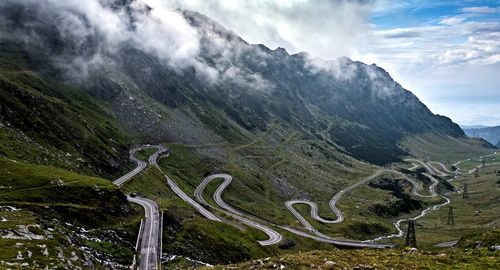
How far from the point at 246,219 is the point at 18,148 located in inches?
3789

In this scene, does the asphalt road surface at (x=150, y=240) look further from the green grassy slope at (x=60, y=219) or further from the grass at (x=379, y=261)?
the grass at (x=379, y=261)

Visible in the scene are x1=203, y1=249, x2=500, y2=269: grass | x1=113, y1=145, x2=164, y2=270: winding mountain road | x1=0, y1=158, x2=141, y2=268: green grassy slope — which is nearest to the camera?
x1=203, y1=249, x2=500, y2=269: grass

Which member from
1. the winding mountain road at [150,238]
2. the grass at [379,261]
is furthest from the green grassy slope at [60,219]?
the grass at [379,261]

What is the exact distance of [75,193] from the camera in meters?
107

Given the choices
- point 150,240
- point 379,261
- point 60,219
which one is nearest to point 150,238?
point 150,240

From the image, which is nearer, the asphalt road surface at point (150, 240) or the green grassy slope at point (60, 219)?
the green grassy slope at point (60, 219)

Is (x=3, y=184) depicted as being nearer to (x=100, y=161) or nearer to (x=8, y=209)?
(x=8, y=209)

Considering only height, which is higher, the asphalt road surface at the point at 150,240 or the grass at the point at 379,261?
the grass at the point at 379,261

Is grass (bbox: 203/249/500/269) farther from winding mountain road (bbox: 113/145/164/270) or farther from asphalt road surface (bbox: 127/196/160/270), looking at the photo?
winding mountain road (bbox: 113/145/164/270)

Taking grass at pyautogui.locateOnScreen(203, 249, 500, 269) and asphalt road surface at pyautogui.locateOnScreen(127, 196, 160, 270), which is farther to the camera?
asphalt road surface at pyautogui.locateOnScreen(127, 196, 160, 270)

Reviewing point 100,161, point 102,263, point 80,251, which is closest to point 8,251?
point 80,251

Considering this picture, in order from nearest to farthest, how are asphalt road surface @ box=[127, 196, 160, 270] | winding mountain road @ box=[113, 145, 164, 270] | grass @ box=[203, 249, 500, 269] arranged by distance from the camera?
1. grass @ box=[203, 249, 500, 269]
2. asphalt road surface @ box=[127, 196, 160, 270]
3. winding mountain road @ box=[113, 145, 164, 270]

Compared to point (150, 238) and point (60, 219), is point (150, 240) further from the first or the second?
point (60, 219)

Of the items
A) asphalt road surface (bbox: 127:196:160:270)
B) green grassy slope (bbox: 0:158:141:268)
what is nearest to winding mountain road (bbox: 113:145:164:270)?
asphalt road surface (bbox: 127:196:160:270)
